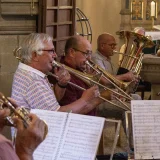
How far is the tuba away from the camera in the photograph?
16.6ft

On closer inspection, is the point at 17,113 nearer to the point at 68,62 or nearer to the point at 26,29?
the point at 68,62

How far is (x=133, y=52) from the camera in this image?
16.8 ft

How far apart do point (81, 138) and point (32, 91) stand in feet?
2.56

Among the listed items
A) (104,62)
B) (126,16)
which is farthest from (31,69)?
(126,16)

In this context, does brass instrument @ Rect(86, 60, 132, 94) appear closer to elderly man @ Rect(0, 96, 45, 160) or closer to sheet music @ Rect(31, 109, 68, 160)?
sheet music @ Rect(31, 109, 68, 160)

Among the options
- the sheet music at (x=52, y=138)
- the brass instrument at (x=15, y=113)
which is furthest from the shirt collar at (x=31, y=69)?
the brass instrument at (x=15, y=113)

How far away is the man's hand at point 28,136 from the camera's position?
81.7 inches

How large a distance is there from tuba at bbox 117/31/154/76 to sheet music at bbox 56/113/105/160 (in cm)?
226

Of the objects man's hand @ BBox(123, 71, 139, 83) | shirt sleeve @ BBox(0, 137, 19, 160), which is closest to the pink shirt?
shirt sleeve @ BBox(0, 137, 19, 160)

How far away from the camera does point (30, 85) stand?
138 inches

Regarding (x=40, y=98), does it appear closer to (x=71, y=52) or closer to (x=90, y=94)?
(x=90, y=94)

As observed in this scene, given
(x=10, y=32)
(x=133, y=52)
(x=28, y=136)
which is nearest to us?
(x=28, y=136)

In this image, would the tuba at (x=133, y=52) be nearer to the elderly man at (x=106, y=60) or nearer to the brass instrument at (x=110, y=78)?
the elderly man at (x=106, y=60)

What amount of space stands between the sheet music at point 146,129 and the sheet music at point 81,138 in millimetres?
297
